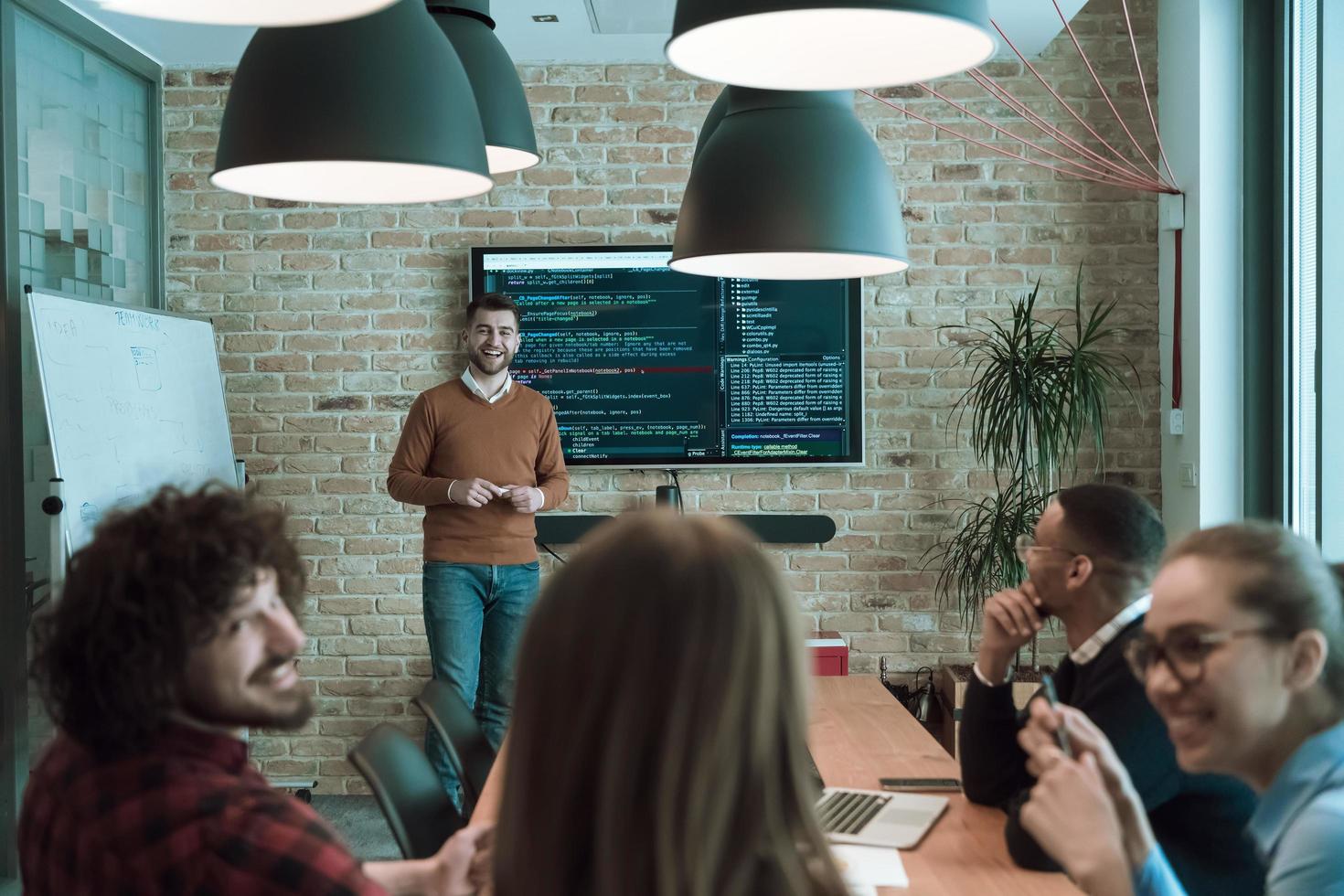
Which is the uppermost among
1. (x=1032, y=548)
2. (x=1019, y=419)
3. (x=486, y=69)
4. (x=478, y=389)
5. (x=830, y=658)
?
(x=486, y=69)

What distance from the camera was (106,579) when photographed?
124cm

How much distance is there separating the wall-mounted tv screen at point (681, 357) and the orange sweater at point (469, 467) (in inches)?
16.8

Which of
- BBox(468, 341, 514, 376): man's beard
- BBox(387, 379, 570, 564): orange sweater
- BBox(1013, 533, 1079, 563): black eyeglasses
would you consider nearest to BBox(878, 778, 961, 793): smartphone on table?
BBox(1013, 533, 1079, 563): black eyeglasses

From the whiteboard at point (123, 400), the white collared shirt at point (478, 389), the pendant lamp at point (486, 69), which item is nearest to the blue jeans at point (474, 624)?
the white collared shirt at point (478, 389)

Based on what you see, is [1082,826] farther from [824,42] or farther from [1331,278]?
[1331,278]

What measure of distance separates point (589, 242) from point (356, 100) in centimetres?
295

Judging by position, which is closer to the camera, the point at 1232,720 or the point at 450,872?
the point at 1232,720

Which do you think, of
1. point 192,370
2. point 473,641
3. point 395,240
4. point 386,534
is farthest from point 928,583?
point 192,370

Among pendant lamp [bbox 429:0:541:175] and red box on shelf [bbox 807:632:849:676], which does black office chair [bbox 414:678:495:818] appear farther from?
red box on shelf [bbox 807:632:849:676]

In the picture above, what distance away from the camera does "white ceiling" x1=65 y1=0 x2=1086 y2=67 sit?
3.87 meters

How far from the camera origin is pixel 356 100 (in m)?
1.57

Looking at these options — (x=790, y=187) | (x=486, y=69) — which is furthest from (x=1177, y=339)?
(x=486, y=69)

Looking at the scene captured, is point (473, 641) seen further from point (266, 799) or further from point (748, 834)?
point (748, 834)

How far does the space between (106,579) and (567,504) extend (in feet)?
10.9
